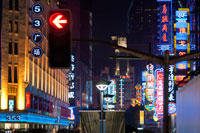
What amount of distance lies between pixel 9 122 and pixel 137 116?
55.7m

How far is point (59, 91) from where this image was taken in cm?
10044

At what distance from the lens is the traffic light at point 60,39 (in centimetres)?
965

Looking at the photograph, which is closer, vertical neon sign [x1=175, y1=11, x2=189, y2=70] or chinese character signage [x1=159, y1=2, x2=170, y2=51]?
vertical neon sign [x1=175, y1=11, x2=189, y2=70]

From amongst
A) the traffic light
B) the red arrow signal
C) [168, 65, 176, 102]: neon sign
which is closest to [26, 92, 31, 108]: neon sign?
[168, 65, 176, 102]: neon sign

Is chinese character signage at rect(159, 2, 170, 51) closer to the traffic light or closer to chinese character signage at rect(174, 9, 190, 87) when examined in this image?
chinese character signage at rect(174, 9, 190, 87)

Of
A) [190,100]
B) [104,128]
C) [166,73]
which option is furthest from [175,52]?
[166,73]

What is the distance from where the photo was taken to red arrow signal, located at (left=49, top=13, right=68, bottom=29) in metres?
9.59

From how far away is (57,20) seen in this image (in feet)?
31.7

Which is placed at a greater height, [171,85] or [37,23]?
[37,23]

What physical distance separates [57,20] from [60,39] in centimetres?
39

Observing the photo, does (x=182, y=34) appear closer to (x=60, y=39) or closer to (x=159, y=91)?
(x=159, y=91)

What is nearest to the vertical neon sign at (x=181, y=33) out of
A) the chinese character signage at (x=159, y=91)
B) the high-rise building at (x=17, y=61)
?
the chinese character signage at (x=159, y=91)

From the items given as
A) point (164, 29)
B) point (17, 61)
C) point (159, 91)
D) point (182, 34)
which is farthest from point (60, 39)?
point (159, 91)

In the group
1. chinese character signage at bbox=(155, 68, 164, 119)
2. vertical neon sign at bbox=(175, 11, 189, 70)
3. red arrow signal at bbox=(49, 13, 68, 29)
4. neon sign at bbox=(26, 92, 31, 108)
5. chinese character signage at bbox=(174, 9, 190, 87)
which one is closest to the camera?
red arrow signal at bbox=(49, 13, 68, 29)
